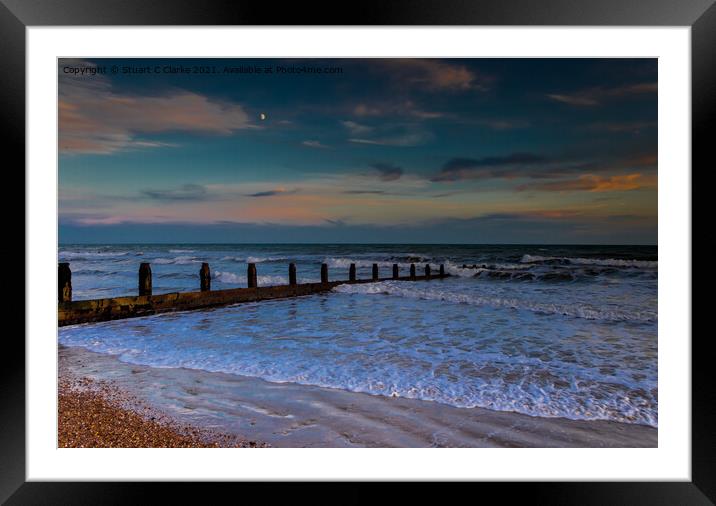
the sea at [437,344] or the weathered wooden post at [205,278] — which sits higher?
the weathered wooden post at [205,278]

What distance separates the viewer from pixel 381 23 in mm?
2008

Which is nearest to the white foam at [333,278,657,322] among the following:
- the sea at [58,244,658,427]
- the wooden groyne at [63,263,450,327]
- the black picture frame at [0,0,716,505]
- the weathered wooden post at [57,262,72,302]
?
the sea at [58,244,658,427]

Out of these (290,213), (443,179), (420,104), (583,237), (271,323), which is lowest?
(271,323)

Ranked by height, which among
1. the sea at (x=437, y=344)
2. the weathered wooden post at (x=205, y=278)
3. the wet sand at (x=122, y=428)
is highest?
the weathered wooden post at (x=205, y=278)

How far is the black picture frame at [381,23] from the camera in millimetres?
1986

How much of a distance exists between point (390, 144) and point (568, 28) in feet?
37.0

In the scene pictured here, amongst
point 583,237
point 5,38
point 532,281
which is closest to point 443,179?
point 532,281

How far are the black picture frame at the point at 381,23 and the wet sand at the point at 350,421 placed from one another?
0.49 meters

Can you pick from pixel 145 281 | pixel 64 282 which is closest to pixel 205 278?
pixel 145 281

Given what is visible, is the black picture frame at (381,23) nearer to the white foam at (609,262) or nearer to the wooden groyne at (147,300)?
the wooden groyne at (147,300)

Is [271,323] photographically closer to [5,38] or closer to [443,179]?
[5,38]

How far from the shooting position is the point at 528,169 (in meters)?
13.4

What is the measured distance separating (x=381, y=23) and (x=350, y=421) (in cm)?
226

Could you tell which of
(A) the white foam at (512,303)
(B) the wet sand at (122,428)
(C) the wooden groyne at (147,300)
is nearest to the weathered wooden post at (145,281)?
(C) the wooden groyne at (147,300)
